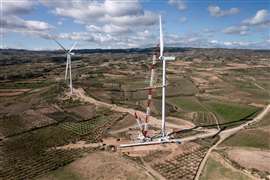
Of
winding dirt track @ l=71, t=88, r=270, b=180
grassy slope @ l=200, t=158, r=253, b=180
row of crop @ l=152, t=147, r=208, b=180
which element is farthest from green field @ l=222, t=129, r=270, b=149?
grassy slope @ l=200, t=158, r=253, b=180

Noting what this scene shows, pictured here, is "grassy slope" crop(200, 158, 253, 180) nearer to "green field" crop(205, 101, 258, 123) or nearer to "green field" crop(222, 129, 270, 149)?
"green field" crop(222, 129, 270, 149)

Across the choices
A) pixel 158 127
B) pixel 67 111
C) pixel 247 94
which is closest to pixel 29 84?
pixel 67 111

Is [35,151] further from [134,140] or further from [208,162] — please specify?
[208,162]

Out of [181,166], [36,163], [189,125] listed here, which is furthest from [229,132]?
[36,163]

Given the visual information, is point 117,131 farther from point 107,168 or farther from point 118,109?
point 118,109

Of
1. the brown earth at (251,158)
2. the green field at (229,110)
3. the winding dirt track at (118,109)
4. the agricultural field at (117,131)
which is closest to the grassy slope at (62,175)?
→ the agricultural field at (117,131)

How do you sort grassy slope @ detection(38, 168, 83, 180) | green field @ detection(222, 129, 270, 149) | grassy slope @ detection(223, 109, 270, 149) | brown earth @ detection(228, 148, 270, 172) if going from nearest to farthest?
grassy slope @ detection(38, 168, 83, 180)
brown earth @ detection(228, 148, 270, 172)
green field @ detection(222, 129, 270, 149)
grassy slope @ detection(223, 109, 270, 149)

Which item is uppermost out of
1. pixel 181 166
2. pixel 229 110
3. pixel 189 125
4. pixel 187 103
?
pixel 187 103

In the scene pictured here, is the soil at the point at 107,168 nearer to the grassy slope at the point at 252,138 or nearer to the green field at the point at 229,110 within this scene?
the grassy slope at the point at 252,138

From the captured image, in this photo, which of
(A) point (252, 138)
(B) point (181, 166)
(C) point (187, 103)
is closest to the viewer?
(B) point (181, 166)
